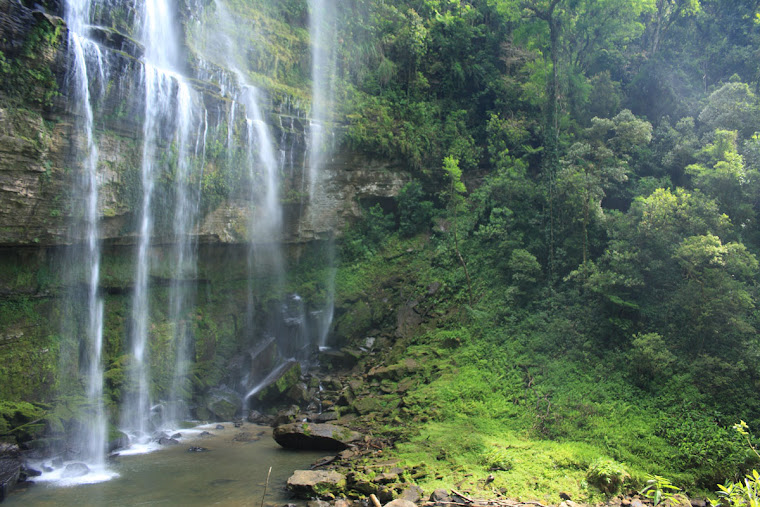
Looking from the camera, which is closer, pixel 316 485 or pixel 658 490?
pixel 658 490

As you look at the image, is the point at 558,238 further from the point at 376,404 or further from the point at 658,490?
the point at 658,490

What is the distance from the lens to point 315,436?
11469 mm

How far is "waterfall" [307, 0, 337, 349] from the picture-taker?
1830cm

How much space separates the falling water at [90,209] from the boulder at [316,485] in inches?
236

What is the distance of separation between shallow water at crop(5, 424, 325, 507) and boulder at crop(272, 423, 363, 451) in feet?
0.66

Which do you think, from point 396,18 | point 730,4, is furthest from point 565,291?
point 730,4

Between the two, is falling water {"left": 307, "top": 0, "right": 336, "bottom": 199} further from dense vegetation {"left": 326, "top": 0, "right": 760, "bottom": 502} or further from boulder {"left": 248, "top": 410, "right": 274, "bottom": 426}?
boulder {"left": 248, "top": 410, "right": 274, "bottom": 426}

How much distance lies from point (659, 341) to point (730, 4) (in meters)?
19.4

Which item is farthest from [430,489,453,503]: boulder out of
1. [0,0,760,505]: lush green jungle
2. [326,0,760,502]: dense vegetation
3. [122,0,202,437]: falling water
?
[122,0,202,437]: falling water

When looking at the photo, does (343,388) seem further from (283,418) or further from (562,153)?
(562,153)

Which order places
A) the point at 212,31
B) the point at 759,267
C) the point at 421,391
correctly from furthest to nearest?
the point at 212,31
the point at 421,391
the point at 759,267

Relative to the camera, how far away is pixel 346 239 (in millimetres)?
19547

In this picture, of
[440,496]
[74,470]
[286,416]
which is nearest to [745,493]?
[440,496]

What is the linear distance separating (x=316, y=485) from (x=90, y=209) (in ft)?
32.7
